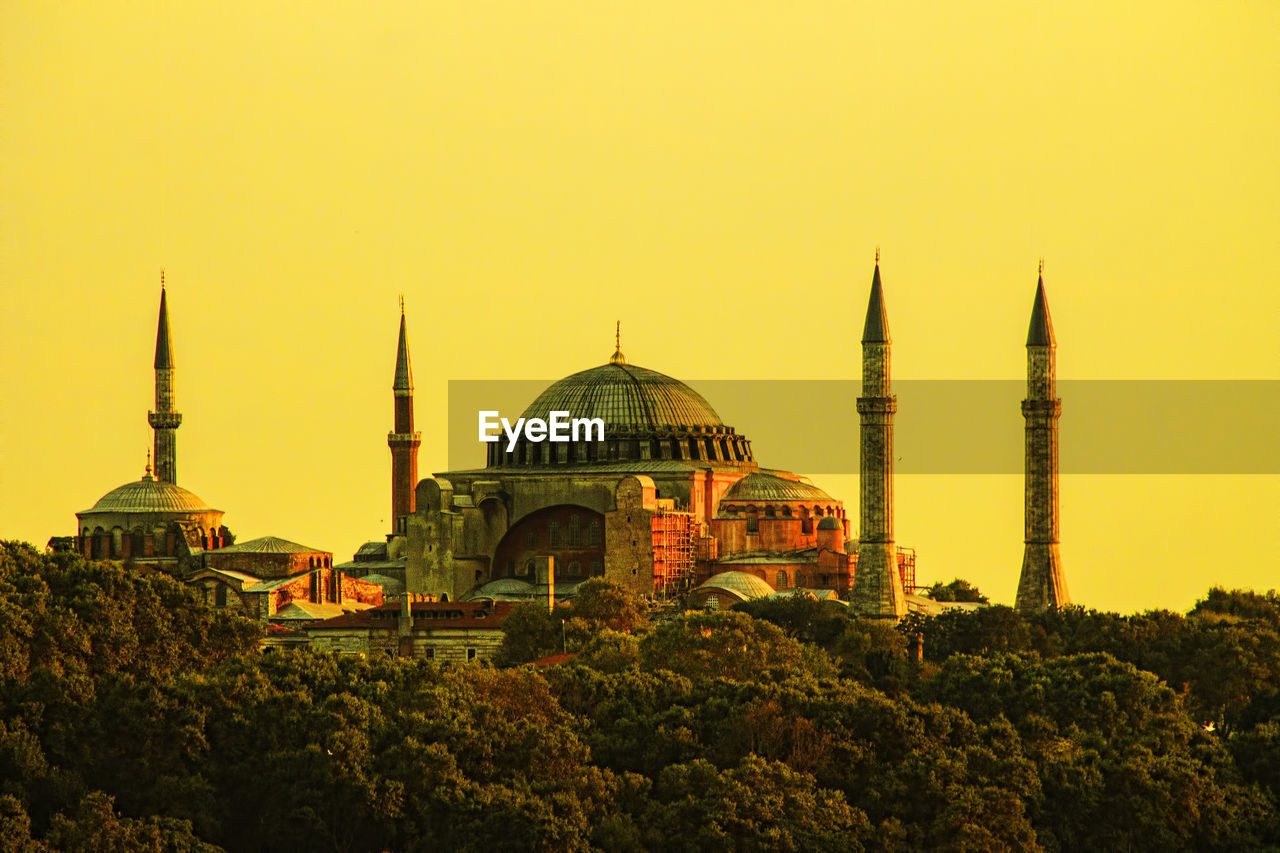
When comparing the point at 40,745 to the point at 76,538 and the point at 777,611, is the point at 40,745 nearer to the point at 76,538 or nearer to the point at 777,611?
the point at 777,611

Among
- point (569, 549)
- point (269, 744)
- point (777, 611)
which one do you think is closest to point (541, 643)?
point (777, 611)

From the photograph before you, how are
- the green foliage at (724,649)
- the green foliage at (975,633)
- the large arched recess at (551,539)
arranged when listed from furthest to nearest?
the large arched recess at (551,539), the green foliage at (975,633), the green foliage at (724,649)

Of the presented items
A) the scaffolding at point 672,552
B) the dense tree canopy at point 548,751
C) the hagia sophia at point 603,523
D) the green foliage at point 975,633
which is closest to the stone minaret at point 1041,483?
the hagia sophia at point 603,523

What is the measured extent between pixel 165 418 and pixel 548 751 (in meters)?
40.6

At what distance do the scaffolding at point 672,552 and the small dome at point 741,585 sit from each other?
→ 1243 millimetres

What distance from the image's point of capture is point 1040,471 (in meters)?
72.9

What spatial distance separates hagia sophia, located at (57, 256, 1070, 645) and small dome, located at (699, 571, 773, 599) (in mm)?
68

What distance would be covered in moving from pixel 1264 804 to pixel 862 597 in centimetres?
2271

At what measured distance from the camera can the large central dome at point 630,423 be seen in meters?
80.3

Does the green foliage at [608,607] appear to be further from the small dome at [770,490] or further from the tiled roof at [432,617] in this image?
the small dome at [770,490]

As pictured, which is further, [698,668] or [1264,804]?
[698,668]

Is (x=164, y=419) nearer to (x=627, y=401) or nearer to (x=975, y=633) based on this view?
(x=627, y=401)

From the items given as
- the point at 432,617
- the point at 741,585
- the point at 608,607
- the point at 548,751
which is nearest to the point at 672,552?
the point at 741,585

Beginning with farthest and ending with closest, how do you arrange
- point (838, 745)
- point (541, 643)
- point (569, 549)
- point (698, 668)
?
point (569, 549) < point (541, 643) < point (698, 668) < point (838, 745)
